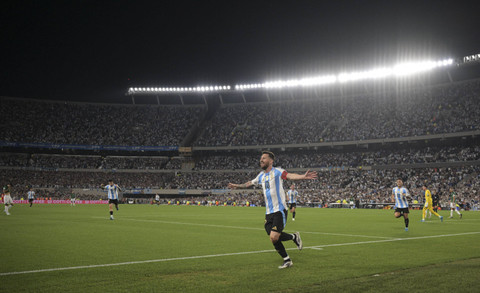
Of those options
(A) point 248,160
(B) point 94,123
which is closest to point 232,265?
(A) point 248,160

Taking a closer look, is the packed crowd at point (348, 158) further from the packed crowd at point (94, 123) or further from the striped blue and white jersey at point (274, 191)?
the striped blue and white jersey at point (274, 191)

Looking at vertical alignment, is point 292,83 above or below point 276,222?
above

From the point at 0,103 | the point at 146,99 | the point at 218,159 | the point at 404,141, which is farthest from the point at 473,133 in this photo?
the point at 0,103

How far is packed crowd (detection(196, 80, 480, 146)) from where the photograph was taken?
203 ft

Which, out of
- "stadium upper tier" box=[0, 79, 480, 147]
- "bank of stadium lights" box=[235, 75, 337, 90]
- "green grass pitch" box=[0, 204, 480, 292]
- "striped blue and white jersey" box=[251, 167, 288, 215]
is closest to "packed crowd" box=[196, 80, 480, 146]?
"stadium upper tier" box=[0, 79, 480, 147]

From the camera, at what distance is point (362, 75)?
68125 mm

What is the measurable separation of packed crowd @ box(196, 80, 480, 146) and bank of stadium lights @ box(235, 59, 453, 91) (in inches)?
220

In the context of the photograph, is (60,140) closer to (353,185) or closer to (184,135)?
(184,135)

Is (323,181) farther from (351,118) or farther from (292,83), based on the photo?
(292,83)

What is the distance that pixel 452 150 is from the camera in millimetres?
59188

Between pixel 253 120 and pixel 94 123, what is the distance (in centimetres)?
3184

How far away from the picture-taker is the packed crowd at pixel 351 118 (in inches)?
2441

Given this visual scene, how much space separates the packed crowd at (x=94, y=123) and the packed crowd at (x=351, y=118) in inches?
293

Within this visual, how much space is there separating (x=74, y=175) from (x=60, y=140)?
7666 mm
